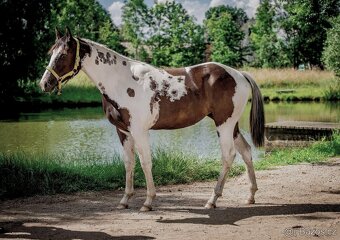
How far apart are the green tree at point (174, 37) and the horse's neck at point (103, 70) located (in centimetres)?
4075

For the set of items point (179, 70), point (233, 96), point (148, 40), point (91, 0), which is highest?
point (91, 0)

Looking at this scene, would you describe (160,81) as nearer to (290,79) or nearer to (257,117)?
(257,117)

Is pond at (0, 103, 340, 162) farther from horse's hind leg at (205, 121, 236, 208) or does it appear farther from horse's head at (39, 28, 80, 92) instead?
horse's head at (39, 28, 80, 92)

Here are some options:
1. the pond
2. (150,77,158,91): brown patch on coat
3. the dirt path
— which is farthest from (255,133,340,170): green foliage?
(150,77,158,91): brown patch on coat

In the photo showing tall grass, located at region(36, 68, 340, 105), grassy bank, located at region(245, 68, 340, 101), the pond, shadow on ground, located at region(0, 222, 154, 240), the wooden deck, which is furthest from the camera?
grassy bank, located at region(245, 68, 340, 101)

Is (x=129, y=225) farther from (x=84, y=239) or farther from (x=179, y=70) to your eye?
(x=179, y=70)

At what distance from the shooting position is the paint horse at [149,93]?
19.0 ft

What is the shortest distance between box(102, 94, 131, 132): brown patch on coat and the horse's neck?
17 centimetres

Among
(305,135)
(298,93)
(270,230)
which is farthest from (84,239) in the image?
(298,93)

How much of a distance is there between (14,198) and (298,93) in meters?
27.3

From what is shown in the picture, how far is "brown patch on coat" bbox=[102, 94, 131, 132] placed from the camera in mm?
5836

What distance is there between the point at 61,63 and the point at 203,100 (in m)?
1.92

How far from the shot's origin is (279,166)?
949cm

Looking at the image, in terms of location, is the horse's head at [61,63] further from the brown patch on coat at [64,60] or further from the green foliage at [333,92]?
the green foliage at [333,92]
